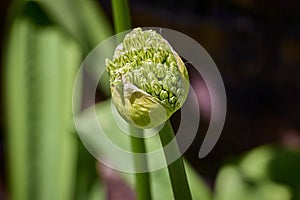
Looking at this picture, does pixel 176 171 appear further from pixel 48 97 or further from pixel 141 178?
pixel 48 97

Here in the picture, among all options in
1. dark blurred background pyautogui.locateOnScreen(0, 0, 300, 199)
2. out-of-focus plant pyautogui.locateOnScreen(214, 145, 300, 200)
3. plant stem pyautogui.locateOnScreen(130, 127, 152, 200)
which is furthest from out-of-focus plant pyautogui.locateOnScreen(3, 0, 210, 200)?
dark blurred background pyautogui.locateOnScreen(0, 0, 300, 199)

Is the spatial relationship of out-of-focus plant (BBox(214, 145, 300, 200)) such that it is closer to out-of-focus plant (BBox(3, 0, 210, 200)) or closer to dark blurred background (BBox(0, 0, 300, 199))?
out-of-focus plant (BBox(3, 0, 210, 200))

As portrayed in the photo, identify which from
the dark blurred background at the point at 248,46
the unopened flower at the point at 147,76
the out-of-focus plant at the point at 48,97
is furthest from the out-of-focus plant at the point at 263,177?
the dark blurred background at the point at 248,46

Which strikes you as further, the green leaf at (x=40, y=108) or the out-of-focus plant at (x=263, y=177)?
the green leaf at (x=40, y=108)

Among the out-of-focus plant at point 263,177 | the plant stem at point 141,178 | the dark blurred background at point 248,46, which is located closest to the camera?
the plant stem at point 141,178

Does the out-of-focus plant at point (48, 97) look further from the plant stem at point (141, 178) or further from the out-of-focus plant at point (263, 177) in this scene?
the plant stem at point (141, 178)

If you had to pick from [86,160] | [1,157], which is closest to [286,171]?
[86,160]
